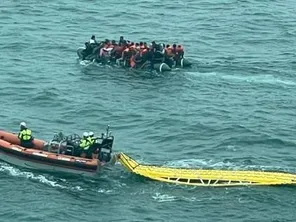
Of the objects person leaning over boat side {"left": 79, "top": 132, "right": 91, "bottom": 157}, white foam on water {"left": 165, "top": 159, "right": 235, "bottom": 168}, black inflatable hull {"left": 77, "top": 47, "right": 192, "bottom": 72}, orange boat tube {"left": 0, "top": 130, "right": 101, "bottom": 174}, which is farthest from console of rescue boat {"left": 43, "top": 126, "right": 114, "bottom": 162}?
black inflatable hull {"left": 77, "top": 47, "right": 192, "bottom": 72}

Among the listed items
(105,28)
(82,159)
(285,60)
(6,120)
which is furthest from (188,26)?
(82,159)

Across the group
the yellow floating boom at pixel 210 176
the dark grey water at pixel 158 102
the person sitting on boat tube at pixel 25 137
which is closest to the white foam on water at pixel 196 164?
the dark grey water at pixel 158 102

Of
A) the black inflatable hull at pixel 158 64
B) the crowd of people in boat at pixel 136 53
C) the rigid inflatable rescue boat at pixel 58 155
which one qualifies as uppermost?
the crowd of people in boat at pixel 136 53

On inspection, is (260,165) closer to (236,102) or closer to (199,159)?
(199,159)

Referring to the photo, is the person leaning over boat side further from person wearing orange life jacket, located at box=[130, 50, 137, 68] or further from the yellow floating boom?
person wearing orange life jacket, located at box=[130, 50, 137, 68]

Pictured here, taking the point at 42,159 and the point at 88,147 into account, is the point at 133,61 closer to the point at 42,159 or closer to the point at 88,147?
the point at 88,147

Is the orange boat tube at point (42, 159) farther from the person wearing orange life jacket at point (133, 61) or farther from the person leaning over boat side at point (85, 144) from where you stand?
the person wearing orange life jacket at point (133, 61)

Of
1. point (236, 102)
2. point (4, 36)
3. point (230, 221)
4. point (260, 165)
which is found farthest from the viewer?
point (4, 36)
